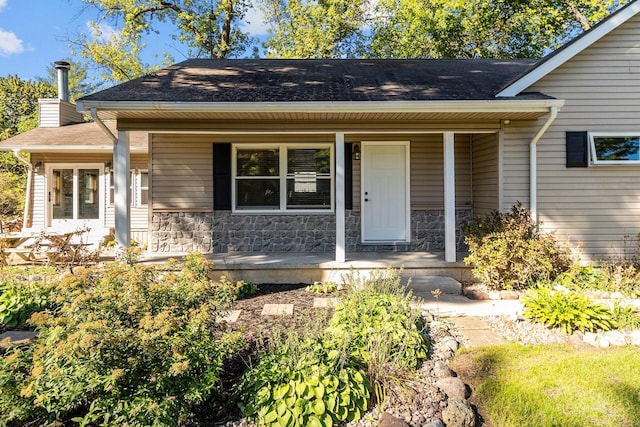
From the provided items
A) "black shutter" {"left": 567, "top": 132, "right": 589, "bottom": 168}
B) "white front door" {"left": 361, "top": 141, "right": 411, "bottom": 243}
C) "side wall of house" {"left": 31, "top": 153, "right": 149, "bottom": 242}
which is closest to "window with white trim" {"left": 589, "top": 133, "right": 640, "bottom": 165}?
"black shutter" {"left": 567, "top": 132, "right": 589, "bottom": 168}

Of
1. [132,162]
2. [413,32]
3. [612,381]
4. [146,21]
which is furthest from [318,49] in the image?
[612,381]

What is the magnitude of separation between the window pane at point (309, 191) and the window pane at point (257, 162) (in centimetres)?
42

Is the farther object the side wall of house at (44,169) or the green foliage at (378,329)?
the side wall of house at (44,169)

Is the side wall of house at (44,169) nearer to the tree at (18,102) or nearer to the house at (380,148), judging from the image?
the house at (380,148)

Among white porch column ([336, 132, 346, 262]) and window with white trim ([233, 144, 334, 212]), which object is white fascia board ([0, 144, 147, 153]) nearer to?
window with white trim ([233, 144, 334, 212])

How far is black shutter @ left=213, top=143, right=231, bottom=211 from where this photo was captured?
777 centimetres

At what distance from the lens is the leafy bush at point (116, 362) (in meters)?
2.28

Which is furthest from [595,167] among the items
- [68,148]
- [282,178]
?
[68,148]

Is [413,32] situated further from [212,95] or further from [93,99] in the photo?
[93,99]

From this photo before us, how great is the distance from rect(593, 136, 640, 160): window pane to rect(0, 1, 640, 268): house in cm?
2

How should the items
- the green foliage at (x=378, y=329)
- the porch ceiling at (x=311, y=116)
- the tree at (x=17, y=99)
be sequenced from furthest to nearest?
the tree at (x=17, y=99)
the porch ceiling at (x=311, y=116)
the green foliage at (x=378, y=329)

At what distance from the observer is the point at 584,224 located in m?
6.55

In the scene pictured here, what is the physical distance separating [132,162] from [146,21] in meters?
9.10

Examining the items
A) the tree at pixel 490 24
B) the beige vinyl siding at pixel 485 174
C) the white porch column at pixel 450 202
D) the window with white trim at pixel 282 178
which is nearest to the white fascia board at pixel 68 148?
the window with white trim at pixel 282 178
